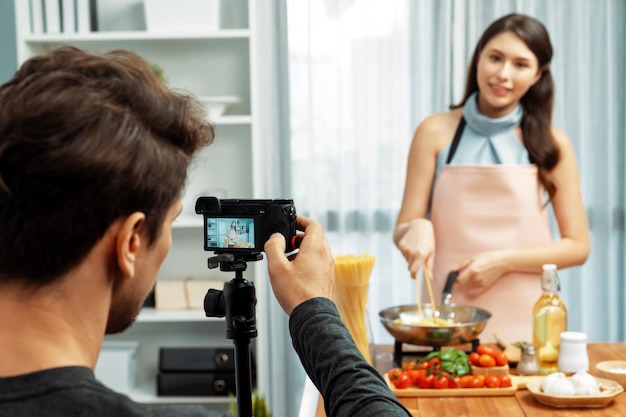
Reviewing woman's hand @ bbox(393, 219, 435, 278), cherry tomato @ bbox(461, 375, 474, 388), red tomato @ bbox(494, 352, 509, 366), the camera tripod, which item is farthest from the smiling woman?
the camera tripod

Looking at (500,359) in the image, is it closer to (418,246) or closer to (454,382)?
(454,382)

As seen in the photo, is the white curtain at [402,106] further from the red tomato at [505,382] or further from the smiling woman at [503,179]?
the red tomato at [505,382]

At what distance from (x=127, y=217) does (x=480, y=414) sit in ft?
3.87

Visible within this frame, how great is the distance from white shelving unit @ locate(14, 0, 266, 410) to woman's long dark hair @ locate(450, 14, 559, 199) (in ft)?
3.93

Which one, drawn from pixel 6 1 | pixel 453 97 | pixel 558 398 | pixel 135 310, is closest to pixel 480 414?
pixel 558 398

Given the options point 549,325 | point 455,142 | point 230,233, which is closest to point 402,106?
point 455,142

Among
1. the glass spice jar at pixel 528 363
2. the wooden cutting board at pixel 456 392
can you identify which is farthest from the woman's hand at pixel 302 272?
the glass spice jar at pixel 528 363

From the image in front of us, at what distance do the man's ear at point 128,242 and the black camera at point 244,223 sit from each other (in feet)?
0.92

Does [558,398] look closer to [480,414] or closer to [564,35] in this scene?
[480,414]

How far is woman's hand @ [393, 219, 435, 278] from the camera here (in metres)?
2.32

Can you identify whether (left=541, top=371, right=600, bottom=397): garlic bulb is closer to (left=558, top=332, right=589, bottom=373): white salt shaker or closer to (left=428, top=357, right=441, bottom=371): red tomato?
(left=558, top=332, right=589, bottom=373): white salt shaker

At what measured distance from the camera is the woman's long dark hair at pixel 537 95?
2574 mm

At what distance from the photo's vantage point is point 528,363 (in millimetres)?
2027

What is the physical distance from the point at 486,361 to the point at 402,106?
201 centimetres
